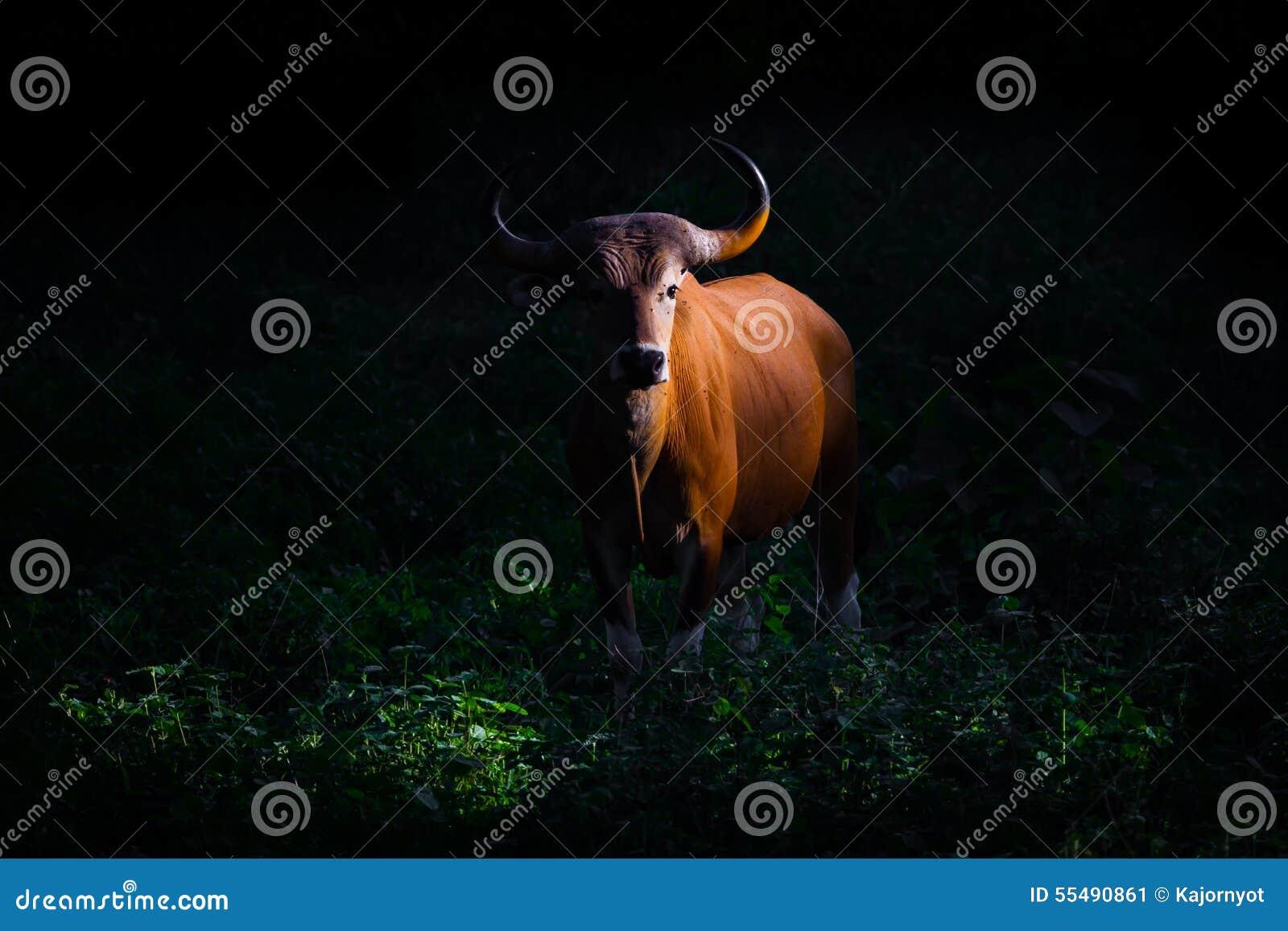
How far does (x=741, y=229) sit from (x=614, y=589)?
65.9 inches

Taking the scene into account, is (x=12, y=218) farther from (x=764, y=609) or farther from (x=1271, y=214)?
(x=1271, y=214)

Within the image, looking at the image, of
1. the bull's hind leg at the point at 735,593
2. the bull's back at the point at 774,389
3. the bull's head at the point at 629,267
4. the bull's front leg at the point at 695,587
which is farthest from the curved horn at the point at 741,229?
the bull's hind leg at the point at 735,593

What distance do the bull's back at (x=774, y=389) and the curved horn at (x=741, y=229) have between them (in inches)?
22.8

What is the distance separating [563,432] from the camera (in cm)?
1059

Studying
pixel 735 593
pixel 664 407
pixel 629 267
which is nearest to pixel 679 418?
pixel 664 407

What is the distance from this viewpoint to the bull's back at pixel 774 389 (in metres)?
7.00

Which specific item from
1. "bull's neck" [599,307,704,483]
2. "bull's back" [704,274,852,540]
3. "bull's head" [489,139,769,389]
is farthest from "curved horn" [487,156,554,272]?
"bull's back" [704,274,852,540]

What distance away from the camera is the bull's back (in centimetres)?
700

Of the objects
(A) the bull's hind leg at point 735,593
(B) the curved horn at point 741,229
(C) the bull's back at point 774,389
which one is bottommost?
(A) the bull's hind leg at point 735,593

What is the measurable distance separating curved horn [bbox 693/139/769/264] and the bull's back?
578 millimetres

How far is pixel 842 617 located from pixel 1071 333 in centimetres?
372

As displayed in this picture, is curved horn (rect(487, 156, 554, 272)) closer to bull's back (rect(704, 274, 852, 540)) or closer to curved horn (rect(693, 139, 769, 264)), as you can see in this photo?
curved horn (rect(693, 139, 769, 264))

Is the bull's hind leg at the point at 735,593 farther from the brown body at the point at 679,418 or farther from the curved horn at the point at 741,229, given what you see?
the curved horn at the point at 741,229

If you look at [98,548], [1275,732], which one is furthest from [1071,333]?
[98,548]
